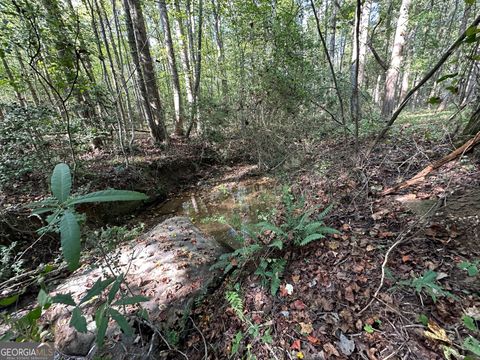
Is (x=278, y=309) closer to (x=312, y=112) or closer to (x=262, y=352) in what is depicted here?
(x=262, y=352)

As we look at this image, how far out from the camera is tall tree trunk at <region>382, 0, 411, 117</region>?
6934mm

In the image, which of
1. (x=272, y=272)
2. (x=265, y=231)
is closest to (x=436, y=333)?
(x=272, y=272)

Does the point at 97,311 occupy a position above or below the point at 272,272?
above

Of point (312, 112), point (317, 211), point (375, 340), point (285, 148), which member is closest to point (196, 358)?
point (375, 340)

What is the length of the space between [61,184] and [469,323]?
8.39 feet

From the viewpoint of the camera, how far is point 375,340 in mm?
1566

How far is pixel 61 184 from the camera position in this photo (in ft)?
3.47

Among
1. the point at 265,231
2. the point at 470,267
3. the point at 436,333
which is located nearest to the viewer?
the point at 436,333

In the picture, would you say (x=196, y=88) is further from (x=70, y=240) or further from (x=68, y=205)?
(x=70, y=240)

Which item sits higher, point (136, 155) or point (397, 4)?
point (397, 4)

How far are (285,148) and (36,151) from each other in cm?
586

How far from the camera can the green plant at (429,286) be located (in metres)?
1.54

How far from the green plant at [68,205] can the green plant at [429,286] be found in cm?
206

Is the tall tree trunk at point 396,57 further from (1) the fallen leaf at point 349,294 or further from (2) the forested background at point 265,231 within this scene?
(1) the fallen leaf at point 349,294
